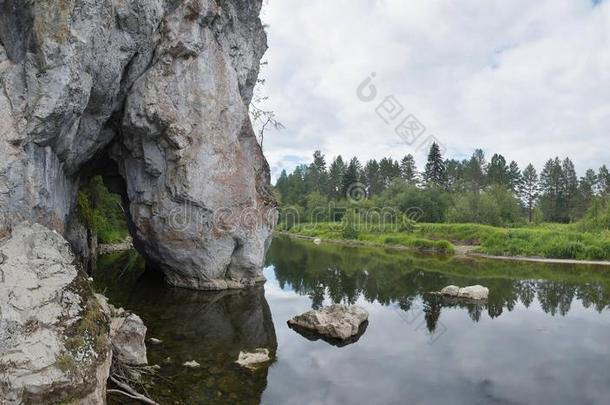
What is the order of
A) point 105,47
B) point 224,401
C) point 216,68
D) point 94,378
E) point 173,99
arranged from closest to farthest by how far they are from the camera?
point 94,378, point 224,401, point 105,47, point 173,99, point 216,68

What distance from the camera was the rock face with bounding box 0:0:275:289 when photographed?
11.8 m

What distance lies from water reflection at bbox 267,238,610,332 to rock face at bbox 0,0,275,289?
248 inches

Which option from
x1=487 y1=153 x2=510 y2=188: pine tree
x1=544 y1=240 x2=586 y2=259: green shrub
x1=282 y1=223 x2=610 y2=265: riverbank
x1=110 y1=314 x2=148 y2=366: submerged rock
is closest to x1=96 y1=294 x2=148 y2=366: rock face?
x1=110 y1=314 x2=148 y2=366: submerged rock

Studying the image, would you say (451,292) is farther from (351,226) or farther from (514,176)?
(514,176)

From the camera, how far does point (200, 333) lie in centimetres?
1622

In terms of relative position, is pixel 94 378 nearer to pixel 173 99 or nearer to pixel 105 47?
pixel 105 47

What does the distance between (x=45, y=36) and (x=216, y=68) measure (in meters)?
11.6

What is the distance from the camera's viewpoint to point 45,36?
1198 cm

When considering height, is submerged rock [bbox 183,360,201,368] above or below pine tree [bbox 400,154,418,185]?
below

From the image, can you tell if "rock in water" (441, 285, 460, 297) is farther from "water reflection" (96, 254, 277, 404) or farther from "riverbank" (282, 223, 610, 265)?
"riverbank" (282, 223, 610, 265)

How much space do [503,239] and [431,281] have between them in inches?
921

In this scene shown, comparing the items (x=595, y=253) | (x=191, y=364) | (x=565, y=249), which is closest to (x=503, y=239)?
(x=565, y=249)

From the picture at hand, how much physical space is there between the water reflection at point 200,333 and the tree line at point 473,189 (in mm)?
49962

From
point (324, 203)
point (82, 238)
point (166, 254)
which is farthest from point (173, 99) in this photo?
point (324, 203)
